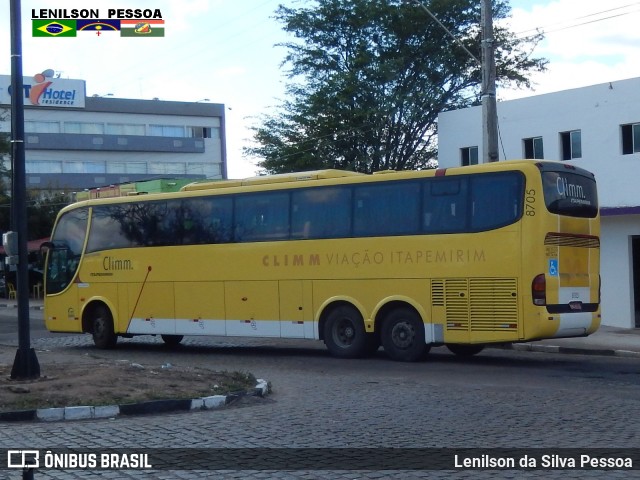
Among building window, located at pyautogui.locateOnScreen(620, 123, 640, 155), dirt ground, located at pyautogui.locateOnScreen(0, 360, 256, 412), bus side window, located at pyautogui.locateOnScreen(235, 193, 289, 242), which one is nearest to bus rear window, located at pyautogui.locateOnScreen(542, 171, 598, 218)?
bus side window, located at pyautogui.locateOnScreen(235, 193, 289, 242)

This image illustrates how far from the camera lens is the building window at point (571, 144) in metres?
26.8

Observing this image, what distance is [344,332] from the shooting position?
18.8m

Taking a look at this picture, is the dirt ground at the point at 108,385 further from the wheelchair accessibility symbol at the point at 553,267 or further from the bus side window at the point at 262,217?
the wheelchair accessibility symbol at the point at 553,267

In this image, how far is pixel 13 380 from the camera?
12.9 metres

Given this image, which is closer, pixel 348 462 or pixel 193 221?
pixel 348 462

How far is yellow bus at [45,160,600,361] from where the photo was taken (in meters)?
16.3

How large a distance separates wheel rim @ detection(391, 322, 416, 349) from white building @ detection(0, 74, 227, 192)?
165ft

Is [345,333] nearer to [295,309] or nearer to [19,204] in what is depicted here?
[295,309]

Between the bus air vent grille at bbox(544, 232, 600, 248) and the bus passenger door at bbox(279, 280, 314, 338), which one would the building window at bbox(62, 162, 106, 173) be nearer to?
the bus passenger door at bbox(279, 280, 314, 338)

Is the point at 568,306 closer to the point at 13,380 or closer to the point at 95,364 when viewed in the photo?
the point at 95,364

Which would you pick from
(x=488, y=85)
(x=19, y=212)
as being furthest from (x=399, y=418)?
(x=488, y=85)

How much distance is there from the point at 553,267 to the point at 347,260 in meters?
4.17

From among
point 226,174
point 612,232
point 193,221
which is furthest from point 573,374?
point 226,174

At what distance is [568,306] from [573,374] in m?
1.58
